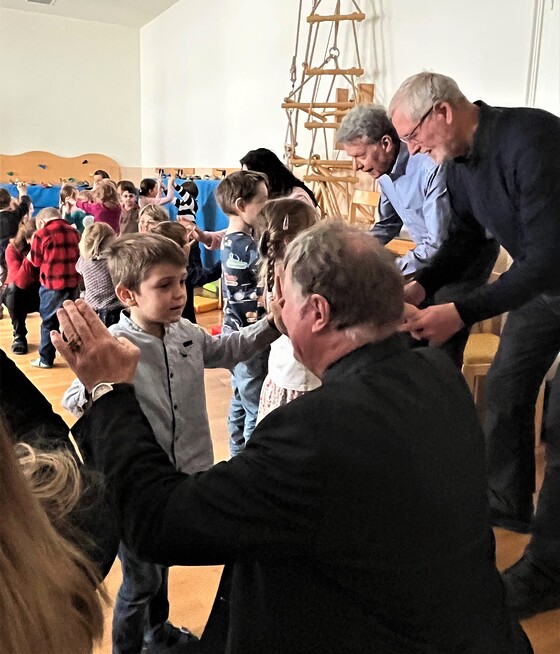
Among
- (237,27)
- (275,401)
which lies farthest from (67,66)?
(275,401)

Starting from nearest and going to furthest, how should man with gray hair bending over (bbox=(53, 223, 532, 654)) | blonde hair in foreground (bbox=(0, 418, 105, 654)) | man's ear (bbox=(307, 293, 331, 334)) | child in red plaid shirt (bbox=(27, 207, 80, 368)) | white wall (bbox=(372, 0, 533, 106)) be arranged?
blonde hair in foreground (bbox=(0, 418, 105, 654)) < man with gray hair bending over (bbox=(53, 223, 532, 654)) < man's ear (bbox=(307, 293, 331, 334)) < white wall (bbox=(372, 0, 533, 106)) < child in red plaid shirt (bbox=(27, 207, 80, 368))

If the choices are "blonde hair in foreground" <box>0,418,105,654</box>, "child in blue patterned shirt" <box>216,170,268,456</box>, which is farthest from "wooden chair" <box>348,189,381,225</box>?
"blonde hair in foreground" <box>0,418,105,654</box>

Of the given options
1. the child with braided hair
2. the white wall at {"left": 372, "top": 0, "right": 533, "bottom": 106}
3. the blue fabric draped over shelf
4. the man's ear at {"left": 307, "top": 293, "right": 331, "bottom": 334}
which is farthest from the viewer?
the blue fabric draped over shelf

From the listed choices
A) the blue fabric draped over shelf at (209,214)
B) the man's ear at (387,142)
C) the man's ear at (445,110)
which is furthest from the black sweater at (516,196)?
the blue fabric draped over shelf at (209,214)

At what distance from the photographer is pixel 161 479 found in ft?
3.38

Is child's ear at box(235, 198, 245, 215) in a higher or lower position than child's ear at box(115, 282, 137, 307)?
higher

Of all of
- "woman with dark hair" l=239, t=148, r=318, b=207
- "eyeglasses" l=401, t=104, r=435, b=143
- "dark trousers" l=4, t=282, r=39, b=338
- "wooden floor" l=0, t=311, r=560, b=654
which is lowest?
"wooden floor" l=0, t=311, r=560, b=654

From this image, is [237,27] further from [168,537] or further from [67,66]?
[168,537]

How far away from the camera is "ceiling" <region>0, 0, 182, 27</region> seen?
30.0 ft

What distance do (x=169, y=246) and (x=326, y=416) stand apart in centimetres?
94

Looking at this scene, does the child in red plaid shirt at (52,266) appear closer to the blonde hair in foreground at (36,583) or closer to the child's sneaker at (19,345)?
the child's sneaker at (19,345)

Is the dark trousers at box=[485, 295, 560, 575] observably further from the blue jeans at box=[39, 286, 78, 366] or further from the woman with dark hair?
the blue jeans at box=[39, 286, 78, 366]

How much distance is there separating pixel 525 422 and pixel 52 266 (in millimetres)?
3266

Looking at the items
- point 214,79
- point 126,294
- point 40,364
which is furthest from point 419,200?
point 214,79
